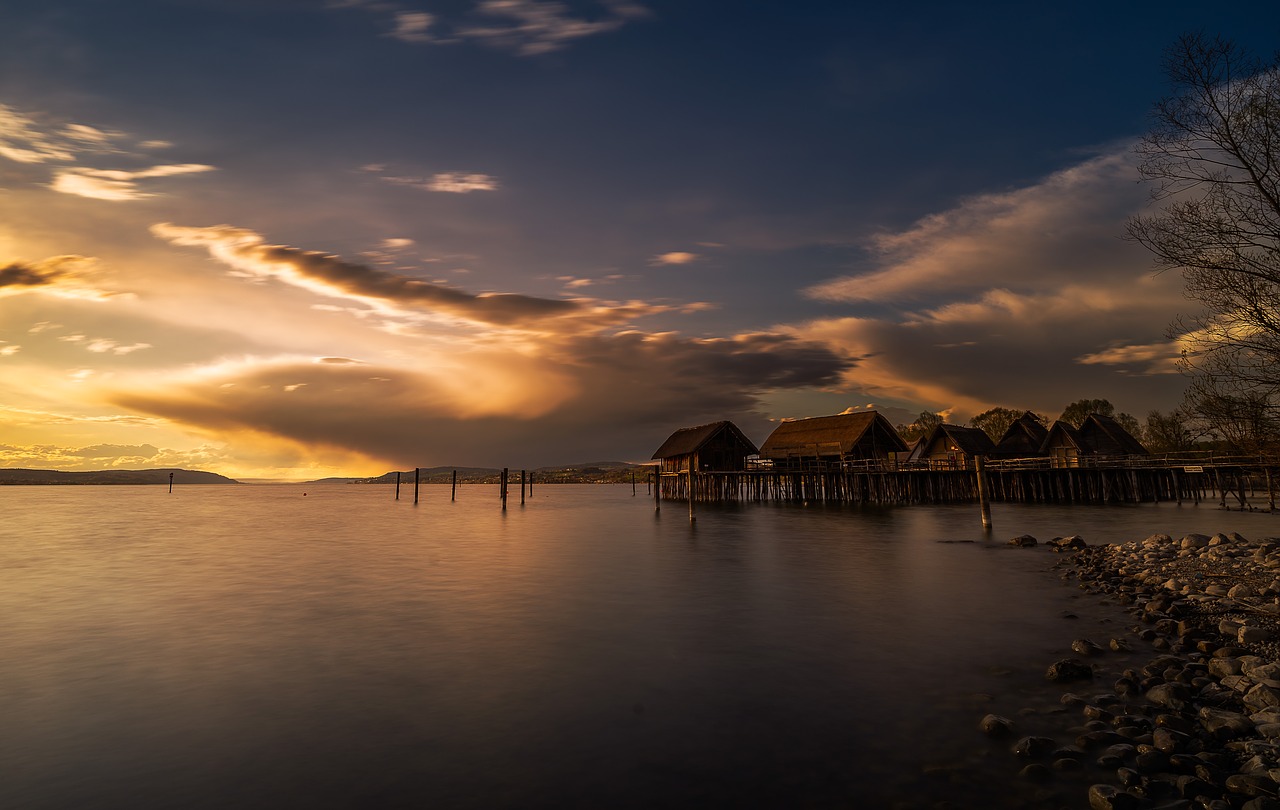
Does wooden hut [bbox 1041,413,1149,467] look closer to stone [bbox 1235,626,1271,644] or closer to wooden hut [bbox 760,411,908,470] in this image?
wooden hut [bbox 760,411,908,470]

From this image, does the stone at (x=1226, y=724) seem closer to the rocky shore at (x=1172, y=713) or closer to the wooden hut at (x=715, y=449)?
the rocky shore at (x=1172, y=713)

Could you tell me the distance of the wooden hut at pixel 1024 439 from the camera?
60.3 metres

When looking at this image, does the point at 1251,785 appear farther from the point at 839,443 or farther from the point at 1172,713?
the point at 839,443

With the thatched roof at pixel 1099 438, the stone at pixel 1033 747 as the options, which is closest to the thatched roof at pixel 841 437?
the thatched roof at pixel 1099 438

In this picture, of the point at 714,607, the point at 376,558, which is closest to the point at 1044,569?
the point at 714,607

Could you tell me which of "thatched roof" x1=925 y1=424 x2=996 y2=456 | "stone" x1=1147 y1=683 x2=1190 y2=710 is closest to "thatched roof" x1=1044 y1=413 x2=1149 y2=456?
"thatched roof" x1=925 y1=424 x2=996 y2=456

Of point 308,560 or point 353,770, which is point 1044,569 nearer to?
point 353,770

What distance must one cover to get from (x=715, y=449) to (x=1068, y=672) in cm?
5513

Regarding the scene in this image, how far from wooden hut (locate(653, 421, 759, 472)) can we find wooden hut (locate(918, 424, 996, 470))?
56.9 ft

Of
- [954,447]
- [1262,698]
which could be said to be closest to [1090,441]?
[954,447]

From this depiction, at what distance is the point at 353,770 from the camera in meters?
7.20

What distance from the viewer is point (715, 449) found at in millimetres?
64312

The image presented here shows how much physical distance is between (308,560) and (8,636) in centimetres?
1351

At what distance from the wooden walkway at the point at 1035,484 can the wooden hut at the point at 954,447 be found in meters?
1.16
